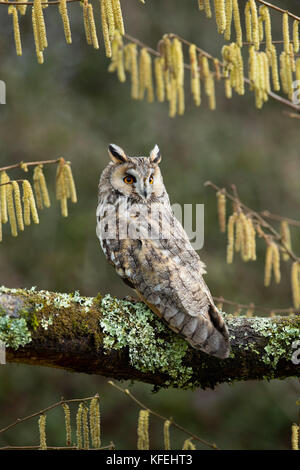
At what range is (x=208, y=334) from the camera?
10.1 feet

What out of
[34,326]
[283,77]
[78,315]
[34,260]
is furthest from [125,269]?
[34,260]

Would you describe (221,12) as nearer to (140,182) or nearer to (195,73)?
(195,73)

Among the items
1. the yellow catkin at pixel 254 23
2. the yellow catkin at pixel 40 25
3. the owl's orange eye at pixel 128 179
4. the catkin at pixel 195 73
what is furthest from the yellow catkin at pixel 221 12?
the owl's orange eye at pixel 128 179

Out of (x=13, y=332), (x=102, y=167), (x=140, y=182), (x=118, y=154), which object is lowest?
(x=13, y=332)

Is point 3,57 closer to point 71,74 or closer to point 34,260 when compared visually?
point 71,74

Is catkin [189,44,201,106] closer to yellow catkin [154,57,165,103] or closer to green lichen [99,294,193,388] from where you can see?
yellow catkin [154,57,165,103]

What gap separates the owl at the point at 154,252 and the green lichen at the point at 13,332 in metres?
0.80

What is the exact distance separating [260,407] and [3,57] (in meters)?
5.89

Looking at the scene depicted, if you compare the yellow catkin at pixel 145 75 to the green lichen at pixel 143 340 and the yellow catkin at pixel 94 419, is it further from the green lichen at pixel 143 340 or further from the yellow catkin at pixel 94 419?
the yellow catkin at pixel 94 419

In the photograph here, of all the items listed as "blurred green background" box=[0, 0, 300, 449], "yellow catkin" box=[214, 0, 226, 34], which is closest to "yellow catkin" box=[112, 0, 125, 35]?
"yellow catkin" box=[214, 0, 226, 34]

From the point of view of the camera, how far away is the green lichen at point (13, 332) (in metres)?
2.70

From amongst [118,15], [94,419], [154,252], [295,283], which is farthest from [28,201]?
[295,283]

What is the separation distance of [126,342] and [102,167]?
471 centimetres

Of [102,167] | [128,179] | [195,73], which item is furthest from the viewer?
[102,167]
